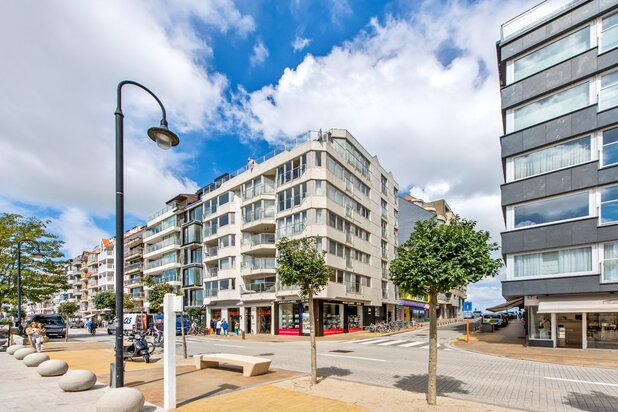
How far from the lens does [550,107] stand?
21.9 metres

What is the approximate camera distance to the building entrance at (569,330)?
20203mm

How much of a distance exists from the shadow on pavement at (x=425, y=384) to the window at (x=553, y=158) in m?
15.4

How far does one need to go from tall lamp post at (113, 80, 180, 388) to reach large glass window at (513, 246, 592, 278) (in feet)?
67.9

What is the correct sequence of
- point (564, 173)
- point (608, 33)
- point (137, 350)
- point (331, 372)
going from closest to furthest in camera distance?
point (331, 372)
point (137, 350)
point (608, 33)
point (564, 173)

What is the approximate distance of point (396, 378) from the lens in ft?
37.1

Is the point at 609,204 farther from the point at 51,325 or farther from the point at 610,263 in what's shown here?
the point at 51,325

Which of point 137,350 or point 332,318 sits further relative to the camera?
point 332,318

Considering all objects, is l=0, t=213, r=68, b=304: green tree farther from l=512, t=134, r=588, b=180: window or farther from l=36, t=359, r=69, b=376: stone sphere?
l=512, t=134, r=588, b=180: window

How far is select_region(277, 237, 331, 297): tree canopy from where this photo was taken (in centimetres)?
1053

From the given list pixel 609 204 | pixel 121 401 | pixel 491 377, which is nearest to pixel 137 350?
pixel 121 401

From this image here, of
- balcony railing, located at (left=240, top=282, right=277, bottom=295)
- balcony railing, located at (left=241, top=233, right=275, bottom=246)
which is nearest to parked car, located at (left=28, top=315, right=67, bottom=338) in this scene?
balcony railing, located at (left=240, top=282, right=277, bottom=295)

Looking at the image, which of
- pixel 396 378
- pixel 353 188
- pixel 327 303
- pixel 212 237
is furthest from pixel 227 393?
pixel 212 237

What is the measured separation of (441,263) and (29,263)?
30922 mm

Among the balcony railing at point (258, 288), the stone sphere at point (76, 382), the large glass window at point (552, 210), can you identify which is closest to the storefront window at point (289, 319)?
the balcony railing at point (258, 288)
